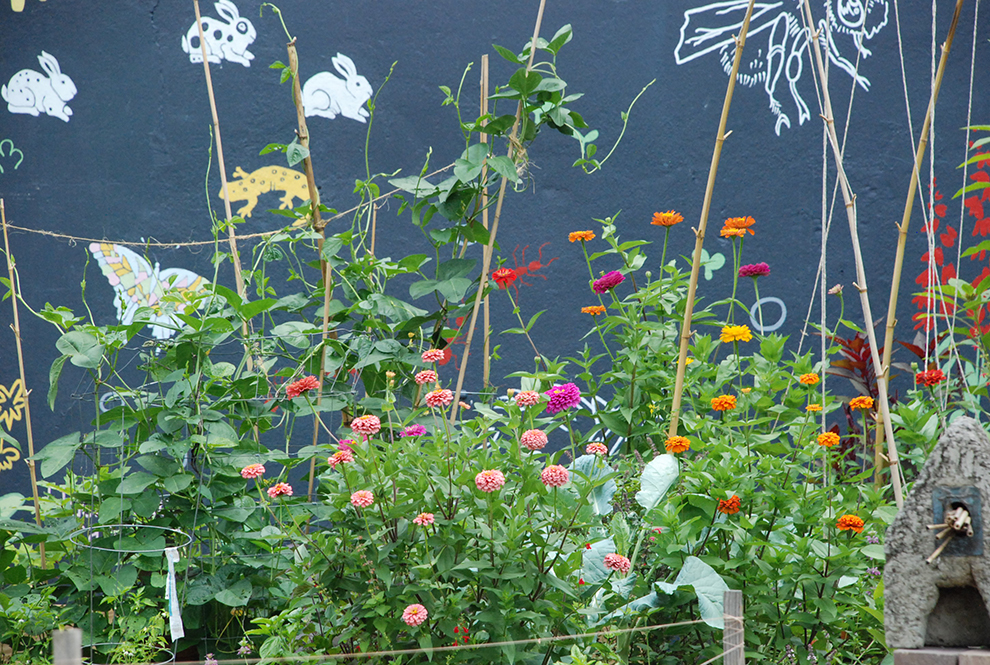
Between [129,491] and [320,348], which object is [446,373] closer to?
[320,348]

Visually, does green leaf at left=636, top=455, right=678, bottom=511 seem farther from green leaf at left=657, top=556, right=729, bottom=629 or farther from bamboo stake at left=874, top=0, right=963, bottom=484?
bamboo stake at left=874, top=0, right=963, bottom=484

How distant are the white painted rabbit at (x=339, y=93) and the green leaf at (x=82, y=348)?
5.46 feet

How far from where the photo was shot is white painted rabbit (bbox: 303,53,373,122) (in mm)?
3359

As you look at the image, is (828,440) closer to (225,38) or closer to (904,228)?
(904,228)

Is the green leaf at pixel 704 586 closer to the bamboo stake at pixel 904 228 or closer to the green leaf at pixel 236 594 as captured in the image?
the bamboo stake at pixel 904 228

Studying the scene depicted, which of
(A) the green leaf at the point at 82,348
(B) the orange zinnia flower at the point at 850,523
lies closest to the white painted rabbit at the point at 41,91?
(A) the green leaf at the point at 82,348

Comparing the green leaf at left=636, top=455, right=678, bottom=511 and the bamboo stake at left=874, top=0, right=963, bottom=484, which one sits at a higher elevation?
the bamboo stake at left=874, top=0, right=963, bottom=484

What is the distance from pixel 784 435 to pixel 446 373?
1.55 m

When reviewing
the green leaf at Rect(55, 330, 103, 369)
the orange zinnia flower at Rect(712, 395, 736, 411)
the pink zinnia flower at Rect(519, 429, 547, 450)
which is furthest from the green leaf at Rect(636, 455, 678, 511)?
the green leaf at Rect(55, 330, 103, 369)

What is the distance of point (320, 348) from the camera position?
2.18 meters

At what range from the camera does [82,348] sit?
198cm

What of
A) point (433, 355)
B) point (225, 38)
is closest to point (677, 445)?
point (433, 355)

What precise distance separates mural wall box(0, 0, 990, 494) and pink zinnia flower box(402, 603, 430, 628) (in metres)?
1.89

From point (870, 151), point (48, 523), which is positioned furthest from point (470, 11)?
point (48, 523)
